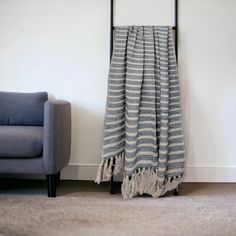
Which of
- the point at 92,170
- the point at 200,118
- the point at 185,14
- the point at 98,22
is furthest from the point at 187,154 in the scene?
the point at 98,22

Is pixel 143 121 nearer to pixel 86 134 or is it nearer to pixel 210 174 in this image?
pixel 86 134

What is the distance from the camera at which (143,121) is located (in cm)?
221

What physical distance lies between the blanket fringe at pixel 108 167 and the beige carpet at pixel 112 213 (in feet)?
0.42

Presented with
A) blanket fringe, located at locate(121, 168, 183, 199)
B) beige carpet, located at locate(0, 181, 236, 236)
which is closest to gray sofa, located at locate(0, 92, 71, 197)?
beige carpet, located at locate(0, 181, 236, 236)

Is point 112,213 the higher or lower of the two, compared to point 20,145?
lower

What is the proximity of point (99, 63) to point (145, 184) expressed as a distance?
3.43 ft

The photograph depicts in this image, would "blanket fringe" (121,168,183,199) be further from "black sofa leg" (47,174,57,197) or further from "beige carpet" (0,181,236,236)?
"black sofa leg" (47,174,57,197)

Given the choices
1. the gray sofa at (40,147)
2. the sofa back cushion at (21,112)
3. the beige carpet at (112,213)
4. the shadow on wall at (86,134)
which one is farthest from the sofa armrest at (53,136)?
the shadow on wall at (86,134)

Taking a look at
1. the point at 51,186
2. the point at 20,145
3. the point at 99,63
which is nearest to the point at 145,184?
the point at 51,186

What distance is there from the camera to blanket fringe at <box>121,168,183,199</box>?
2.12 m

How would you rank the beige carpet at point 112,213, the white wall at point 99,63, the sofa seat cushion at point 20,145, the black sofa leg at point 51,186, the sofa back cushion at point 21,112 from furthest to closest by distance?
the white wall at point 99,63 < the sofa back cushion at point 21,112 < the black sofa leg at point 51,186 < the sofa seat cushion at point 20,145 < the beige carpet at point 112,213

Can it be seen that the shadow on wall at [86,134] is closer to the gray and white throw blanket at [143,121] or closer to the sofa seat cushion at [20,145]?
the gray and white throw blanket at [143,121]

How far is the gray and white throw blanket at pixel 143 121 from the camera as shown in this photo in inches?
85.2

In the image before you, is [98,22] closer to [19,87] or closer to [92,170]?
[19,87]
